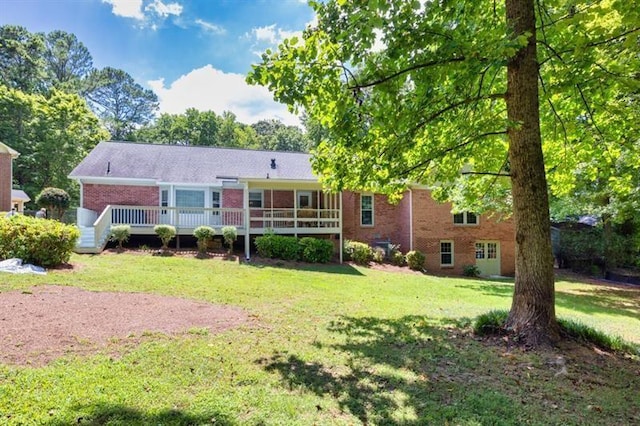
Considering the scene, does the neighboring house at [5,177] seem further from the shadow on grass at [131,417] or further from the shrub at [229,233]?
the shadow on grass at [131,417]

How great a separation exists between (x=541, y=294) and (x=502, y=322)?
33.9 inches

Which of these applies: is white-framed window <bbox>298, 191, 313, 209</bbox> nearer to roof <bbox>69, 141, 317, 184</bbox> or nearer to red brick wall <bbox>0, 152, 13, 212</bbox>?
roof <bbox>69, 141, 317, 184</bbox>

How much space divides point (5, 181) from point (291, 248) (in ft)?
63.6

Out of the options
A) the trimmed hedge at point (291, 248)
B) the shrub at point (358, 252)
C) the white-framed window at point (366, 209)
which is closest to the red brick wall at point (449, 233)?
the white-framed window at point (366, 209)

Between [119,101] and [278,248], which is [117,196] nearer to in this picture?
[278,248]

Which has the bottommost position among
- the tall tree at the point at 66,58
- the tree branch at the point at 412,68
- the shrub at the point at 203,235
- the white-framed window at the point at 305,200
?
the shrub at the point at 203,235

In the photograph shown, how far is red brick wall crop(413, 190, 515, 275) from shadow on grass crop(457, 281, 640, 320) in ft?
15.4

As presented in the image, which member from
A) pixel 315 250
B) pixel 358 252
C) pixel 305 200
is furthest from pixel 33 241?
pixel 305 200

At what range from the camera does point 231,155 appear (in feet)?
70.8

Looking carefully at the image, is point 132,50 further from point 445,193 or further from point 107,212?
point 445,193

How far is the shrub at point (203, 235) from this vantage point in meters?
15.1

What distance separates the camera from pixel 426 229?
1952cm

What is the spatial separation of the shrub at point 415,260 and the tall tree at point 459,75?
12.3 metres

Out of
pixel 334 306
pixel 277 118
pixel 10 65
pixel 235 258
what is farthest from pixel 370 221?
pixel 277 118
